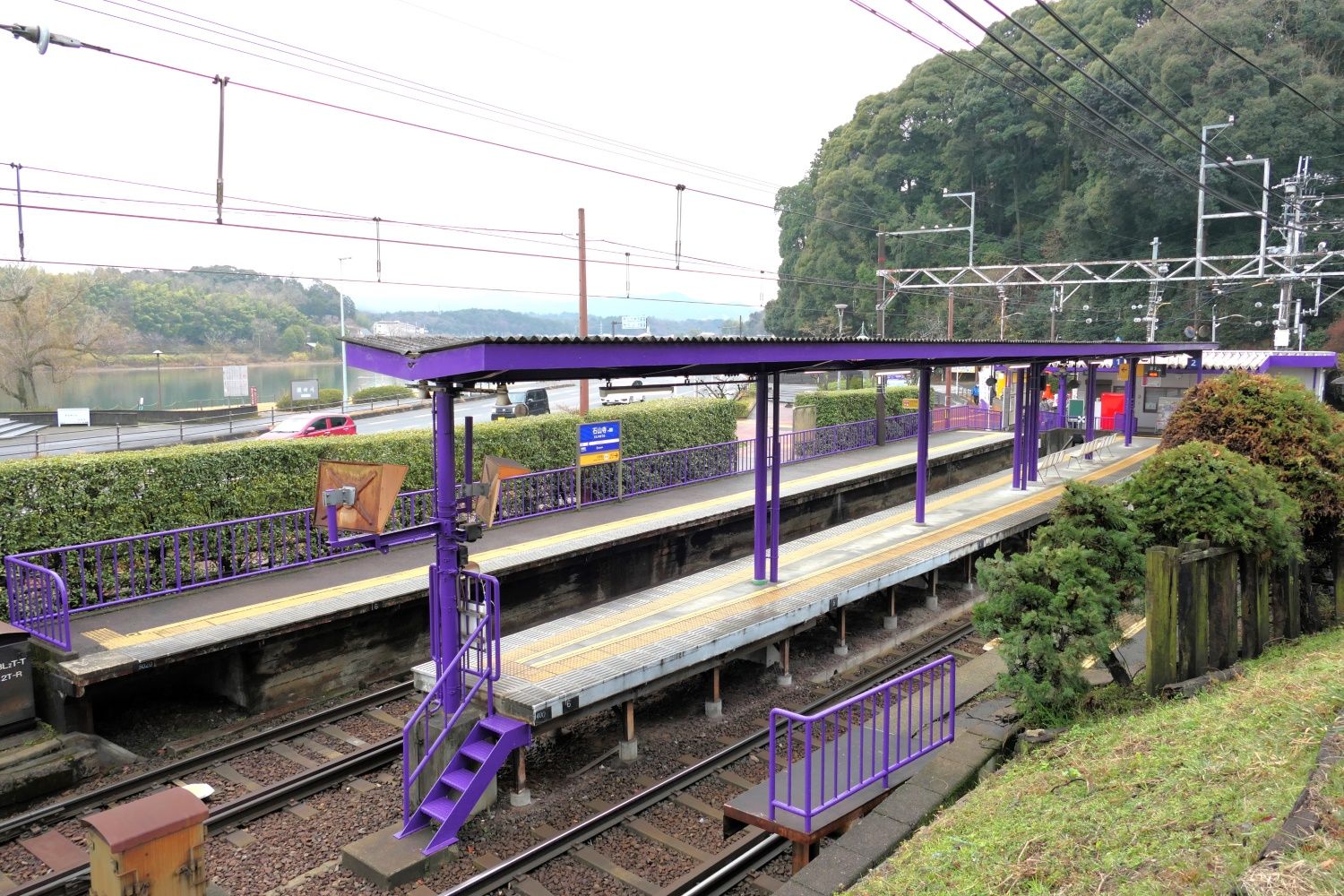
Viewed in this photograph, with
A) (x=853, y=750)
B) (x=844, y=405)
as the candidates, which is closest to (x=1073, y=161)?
(x=844, y=405)

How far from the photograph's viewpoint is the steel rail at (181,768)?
7.22 meters

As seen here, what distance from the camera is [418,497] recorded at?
45.7 ft

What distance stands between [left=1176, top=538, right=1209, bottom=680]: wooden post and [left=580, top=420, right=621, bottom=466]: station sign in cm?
990

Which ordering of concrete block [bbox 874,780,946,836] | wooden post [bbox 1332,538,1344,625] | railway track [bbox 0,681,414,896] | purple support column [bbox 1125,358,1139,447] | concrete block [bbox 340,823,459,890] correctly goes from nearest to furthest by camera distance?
concrete block [bbox 874,780,946,836]
concrete block [bbox 340,823,459,890]
railway track [bbox 0,681,414,896]
wooden post [bbox 1332,538,1344,625]
purple support column [bbox 1125,358,1139,447]

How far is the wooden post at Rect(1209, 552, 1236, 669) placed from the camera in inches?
293

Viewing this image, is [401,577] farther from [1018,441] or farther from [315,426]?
[315,426]

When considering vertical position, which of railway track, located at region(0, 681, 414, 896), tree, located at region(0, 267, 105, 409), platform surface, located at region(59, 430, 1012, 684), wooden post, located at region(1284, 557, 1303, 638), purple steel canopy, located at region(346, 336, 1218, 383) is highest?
tree, located at region(0, 267, 105, 409)

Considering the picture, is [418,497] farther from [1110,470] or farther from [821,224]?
[821,224]

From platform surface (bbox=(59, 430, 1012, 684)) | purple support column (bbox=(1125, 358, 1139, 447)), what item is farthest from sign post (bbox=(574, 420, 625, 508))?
purple support column (bbox=(1125, 358, 1139, 447))

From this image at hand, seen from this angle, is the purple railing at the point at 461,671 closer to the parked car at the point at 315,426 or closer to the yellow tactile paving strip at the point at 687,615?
the yellow tactile paving strip at the point at 687,615

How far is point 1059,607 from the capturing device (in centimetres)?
659

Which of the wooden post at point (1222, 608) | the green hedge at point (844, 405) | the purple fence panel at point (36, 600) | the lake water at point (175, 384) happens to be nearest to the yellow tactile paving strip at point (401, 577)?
the purple fence panel at point (36, 600)

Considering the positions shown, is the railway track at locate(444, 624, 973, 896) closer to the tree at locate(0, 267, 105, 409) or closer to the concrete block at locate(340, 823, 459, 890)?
the concrete block at locate(340, 823, 459, 890)

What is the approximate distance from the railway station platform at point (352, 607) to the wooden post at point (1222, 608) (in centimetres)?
769
